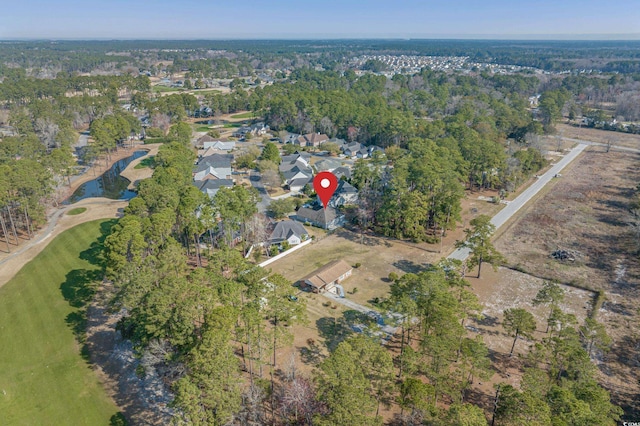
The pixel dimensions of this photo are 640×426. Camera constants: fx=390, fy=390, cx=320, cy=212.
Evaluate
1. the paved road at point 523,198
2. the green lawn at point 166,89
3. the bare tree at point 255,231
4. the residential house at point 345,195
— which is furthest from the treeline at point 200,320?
the green lawn at point 166,89

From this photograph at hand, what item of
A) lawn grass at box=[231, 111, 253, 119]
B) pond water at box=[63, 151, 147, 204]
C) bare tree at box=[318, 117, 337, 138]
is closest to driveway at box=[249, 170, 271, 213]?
pond water at box=[63, 151, 147, 204]

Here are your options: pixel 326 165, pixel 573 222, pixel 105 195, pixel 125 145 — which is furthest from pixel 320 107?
pixel 573 222

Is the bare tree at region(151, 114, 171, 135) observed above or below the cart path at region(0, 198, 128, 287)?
above

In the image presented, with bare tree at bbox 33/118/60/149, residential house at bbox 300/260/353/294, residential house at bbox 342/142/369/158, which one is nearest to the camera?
residential house at bbox 300/260/353/294

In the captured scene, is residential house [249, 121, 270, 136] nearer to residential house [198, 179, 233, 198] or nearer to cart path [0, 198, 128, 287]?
residential house [198, 179, 233, 198]

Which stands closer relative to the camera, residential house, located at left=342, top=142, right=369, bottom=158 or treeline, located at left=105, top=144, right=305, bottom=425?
treeline, located at left=105, top=144, right=305, bottom=425
